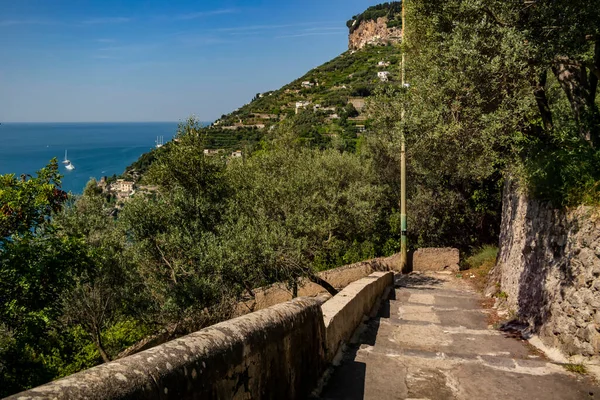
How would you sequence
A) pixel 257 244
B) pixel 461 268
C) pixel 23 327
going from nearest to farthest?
pixel 23 327 → pixel 257 244 → pixel 461 268

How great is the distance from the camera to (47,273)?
309 inches

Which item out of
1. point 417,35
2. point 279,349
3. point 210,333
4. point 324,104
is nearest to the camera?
point 210,333

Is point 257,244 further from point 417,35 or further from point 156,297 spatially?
point 417,35

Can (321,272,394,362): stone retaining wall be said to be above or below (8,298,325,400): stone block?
below

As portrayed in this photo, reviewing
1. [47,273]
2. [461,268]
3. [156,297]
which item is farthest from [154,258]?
[461,268]

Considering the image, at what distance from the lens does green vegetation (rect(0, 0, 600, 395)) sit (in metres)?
7.91

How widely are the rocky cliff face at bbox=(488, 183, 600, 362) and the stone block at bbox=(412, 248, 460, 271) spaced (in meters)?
7.51

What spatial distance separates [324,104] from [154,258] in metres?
80.6

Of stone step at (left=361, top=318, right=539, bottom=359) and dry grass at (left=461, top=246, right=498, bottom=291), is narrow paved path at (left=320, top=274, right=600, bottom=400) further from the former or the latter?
dry grass at (left=461, top=246, right=498, bottom=291)

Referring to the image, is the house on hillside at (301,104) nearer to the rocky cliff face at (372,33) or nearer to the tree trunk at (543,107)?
the rocky cliff face at (372,33)

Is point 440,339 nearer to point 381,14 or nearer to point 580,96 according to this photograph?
point 580,96

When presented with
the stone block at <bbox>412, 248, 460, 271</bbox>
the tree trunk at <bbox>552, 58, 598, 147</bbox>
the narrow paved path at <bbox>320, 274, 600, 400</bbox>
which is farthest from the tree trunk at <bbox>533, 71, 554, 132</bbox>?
the stone block at <bbox>412, 248, 460, 271</bbox>

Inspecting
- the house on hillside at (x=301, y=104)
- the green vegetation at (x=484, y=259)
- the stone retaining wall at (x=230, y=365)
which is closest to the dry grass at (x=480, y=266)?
the green vegetation at (x=484, y=259)

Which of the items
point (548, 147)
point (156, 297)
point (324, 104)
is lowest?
point (156, 297)
